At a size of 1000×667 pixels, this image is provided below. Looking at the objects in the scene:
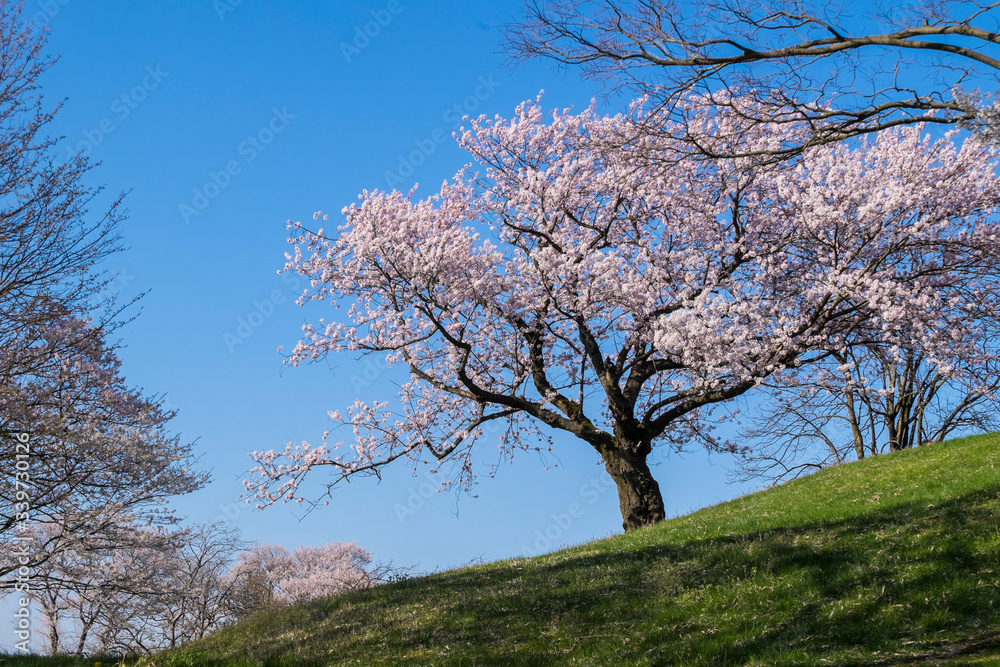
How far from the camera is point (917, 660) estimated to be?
311 inches

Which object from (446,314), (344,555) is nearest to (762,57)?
(446,314)

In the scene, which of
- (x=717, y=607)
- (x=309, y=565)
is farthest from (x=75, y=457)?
(x=309, y=565)

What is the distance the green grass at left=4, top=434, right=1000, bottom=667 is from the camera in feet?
28.4

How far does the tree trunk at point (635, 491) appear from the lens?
19.1 meters

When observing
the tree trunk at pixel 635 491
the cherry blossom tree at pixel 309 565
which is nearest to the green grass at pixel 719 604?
the tree trunk at pixel 635 491

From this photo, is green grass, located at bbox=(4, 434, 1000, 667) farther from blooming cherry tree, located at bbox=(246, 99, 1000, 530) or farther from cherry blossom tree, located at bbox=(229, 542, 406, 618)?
cherry blossom tree, located at bbox=(229, 542, 406, 618)

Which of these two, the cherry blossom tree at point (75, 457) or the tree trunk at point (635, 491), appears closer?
the cherry blossom tree at point (75, 457)

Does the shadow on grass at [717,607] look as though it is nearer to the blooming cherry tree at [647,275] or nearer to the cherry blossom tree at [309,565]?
the blooming cherry tree at [647,275]

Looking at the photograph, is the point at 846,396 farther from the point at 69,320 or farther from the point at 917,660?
the point at 69,320

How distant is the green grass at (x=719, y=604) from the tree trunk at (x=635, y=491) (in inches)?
142

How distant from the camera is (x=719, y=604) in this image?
32.6ft

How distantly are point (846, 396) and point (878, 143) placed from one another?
35.8ft

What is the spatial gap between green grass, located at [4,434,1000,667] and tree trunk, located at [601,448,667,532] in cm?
360

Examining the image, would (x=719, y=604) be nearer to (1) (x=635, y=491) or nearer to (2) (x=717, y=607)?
(2) (x=717, y=607)
